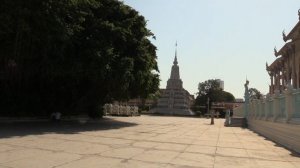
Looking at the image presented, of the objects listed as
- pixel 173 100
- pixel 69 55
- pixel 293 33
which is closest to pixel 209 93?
pixel 173 100

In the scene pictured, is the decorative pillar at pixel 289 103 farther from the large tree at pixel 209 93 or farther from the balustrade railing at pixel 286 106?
the large tree at pixel 209 93

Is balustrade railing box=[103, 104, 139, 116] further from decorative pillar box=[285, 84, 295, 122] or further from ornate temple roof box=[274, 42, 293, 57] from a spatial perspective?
decorative pillar box=[285, 84, 295, 122]

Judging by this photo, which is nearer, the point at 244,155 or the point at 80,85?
the point at 244,155

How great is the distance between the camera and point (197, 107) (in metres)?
93.2

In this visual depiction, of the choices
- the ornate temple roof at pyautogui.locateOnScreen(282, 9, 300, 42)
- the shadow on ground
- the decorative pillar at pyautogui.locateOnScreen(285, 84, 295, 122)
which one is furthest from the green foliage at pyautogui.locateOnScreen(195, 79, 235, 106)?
the decorative pillar at pyautogui.locateOnScreen(285, 84, 295, 122)

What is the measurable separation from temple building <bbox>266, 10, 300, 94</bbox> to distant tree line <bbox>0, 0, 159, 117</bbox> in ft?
61.3

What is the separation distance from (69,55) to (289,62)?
123 ft

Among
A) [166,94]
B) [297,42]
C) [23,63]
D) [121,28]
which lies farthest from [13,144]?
[166,94]

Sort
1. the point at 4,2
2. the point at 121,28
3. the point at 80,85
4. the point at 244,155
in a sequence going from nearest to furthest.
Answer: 1. the point at 244,155
2. the point at 4,2
3. the point at 121,28
4. the point at 80,85

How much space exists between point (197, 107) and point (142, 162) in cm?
8593

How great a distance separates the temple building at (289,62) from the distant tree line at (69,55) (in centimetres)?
1869

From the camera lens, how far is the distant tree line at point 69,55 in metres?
17.2

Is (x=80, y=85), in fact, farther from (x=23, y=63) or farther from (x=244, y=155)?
(x=244, y=155)

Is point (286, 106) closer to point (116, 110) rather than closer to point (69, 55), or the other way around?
point (69, 55)
